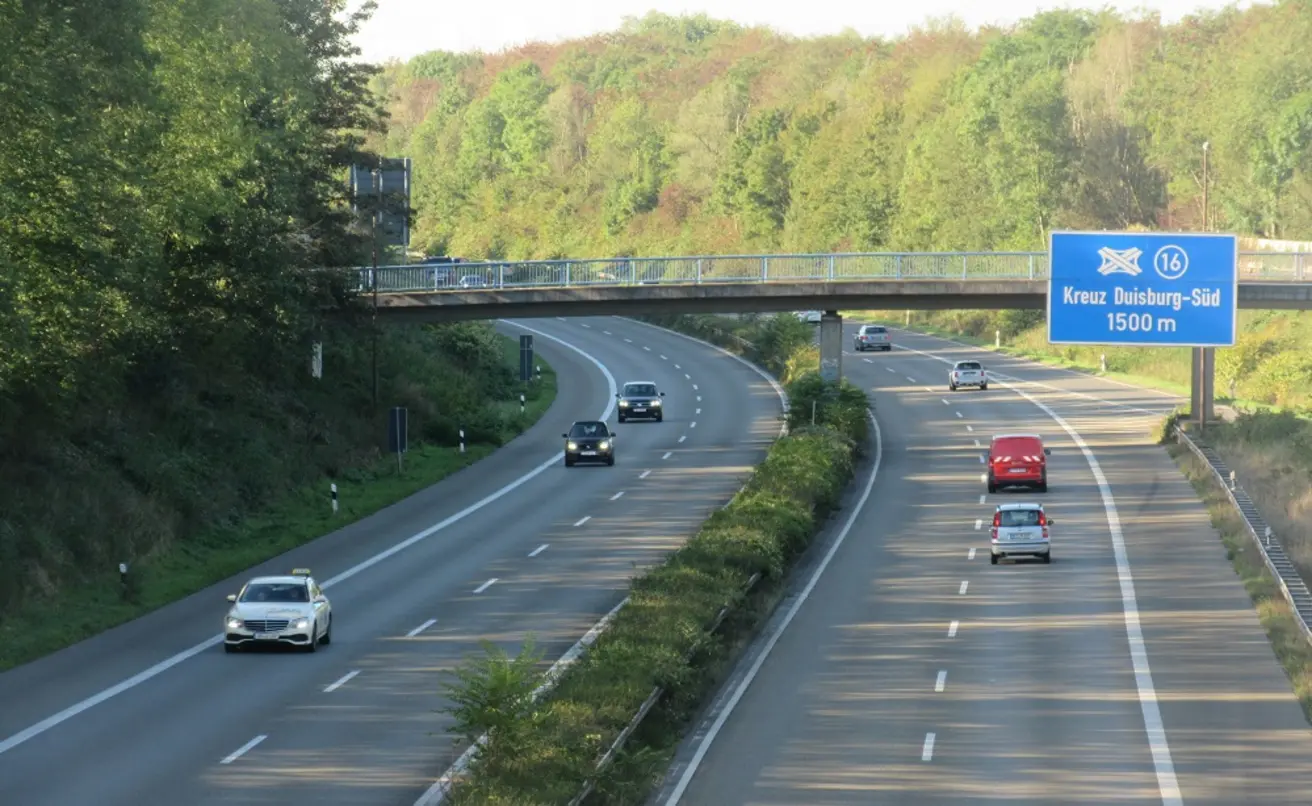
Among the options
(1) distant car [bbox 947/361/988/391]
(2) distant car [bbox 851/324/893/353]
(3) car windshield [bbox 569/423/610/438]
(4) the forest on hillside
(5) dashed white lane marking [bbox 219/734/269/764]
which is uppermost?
(4) the forest on hillside

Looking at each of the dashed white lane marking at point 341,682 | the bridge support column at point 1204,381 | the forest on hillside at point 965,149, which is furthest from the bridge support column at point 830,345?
the forest on hillside at point 965,149

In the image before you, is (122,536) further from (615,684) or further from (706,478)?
(706,478)

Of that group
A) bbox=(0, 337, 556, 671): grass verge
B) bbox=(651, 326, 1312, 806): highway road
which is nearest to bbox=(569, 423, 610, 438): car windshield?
bbox=(0, 337, 556, 671): grass verge

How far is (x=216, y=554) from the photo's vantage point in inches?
1763

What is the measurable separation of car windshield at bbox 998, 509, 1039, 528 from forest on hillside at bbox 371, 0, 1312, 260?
267 ft

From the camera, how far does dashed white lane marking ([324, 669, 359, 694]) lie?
99.6 ft

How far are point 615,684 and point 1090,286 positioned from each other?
24529 mm

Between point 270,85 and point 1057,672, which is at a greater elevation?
point 270,85

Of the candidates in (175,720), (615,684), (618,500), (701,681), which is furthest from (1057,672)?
(618,500)

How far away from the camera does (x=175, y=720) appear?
91.2 ft

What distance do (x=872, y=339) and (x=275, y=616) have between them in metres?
85.7

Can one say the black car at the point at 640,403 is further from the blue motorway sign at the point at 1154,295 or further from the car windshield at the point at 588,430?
the blue motorway sign at the point at 1154,295

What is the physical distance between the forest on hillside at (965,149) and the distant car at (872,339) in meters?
21.8

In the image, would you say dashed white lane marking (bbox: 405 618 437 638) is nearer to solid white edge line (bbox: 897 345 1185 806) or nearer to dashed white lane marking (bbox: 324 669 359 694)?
Answer: dashed white lane marking (bbox: 324 669 359 694)
